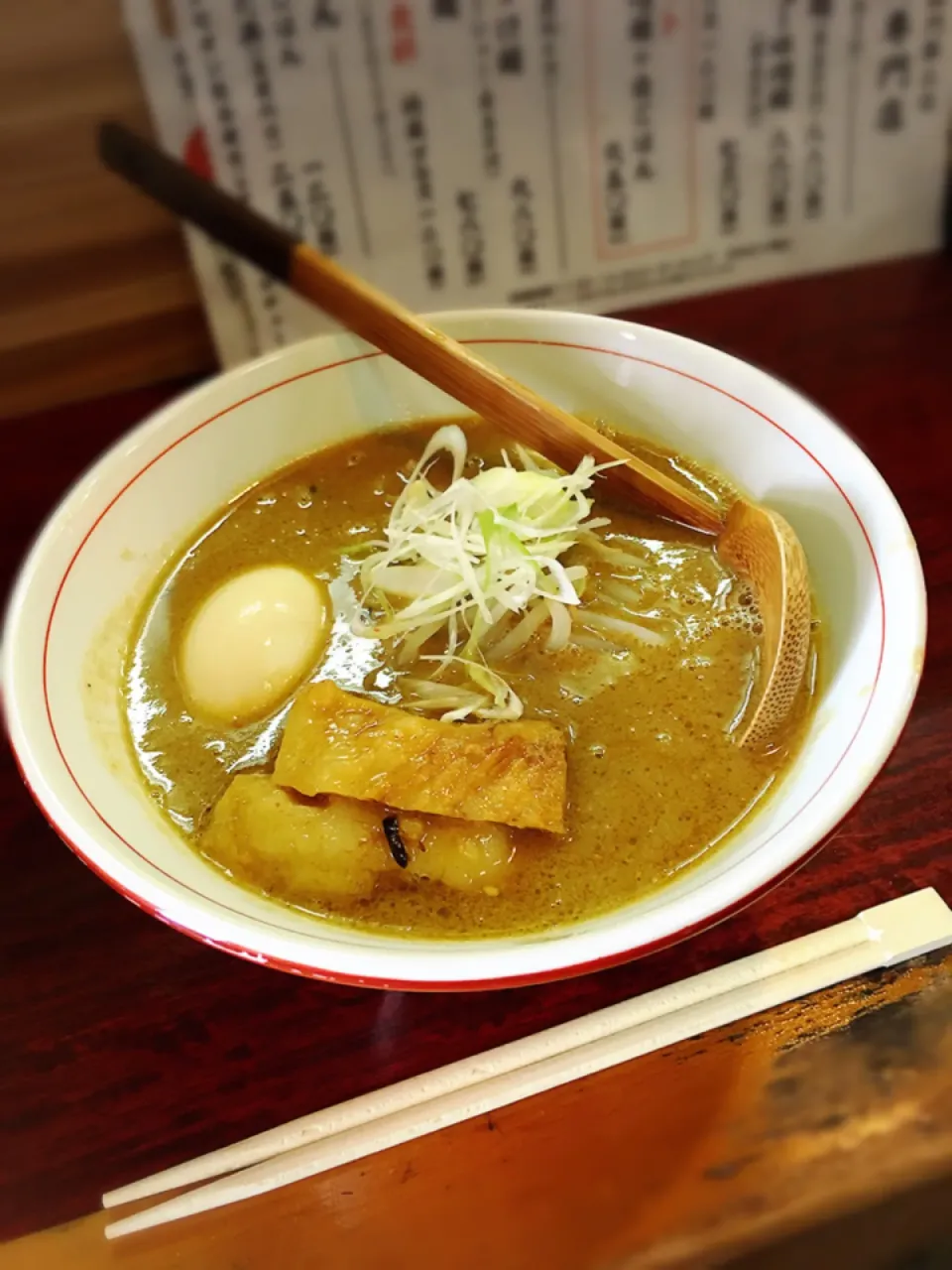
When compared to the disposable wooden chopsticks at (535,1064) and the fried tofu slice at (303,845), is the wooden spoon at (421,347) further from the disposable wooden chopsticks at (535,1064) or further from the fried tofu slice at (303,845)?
the fried tofu slice at (303,845)

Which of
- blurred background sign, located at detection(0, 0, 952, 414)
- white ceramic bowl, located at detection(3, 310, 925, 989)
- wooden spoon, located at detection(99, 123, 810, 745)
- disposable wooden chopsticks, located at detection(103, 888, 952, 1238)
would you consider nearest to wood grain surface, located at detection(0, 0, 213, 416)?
blurred background sign, located at detection(0, 0, 952, 414)

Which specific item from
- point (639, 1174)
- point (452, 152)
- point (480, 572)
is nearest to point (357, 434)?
point (480, 572)

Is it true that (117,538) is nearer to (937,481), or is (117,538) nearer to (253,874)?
(253,874)

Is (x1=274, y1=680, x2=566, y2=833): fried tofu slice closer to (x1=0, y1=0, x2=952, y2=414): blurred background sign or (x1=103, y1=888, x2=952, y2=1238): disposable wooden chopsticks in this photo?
(x1=103, y1=888, x2=952, y2=1238): disposable wooden chopsticks

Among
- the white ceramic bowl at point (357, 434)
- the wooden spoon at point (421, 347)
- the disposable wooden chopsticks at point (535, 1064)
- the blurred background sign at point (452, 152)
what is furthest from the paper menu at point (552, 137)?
the disposable wooden chopsticks at point (535, 1064)

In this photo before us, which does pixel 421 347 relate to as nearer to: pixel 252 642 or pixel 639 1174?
pixel 252 642
